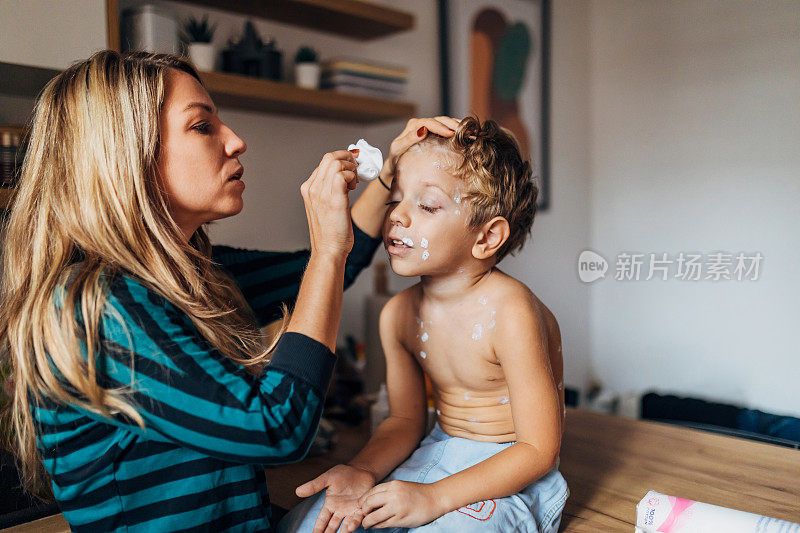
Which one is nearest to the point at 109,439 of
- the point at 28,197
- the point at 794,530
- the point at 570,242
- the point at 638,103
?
the point at 28,197

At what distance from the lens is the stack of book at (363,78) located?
188cm

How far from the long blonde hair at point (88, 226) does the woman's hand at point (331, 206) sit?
18cm

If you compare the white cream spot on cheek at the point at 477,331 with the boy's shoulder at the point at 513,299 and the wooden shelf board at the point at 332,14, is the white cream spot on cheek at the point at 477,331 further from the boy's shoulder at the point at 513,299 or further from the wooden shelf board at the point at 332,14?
the wooden shelf board at the point at 332,14

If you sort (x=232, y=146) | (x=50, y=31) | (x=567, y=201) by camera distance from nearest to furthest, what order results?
(x=232, y=146) < (x=50, y=31) < (x=567, y=201)

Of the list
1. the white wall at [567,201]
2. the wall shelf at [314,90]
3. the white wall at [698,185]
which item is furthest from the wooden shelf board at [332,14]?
the white wall at [698,185]

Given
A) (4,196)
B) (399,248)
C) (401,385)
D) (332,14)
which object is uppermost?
(332,14)

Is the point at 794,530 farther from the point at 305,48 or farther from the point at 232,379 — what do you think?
the point at 305,48

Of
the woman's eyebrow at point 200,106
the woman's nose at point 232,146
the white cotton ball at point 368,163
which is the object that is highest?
the woman's eyebrow at point 200,106

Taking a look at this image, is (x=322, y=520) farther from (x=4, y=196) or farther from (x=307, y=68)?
(x=307, y=68)

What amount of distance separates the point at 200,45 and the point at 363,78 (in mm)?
499

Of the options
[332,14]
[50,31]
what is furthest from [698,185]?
[50,31]

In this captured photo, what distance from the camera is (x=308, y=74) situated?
1.84 meters

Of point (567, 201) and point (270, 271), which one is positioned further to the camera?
point (567, 201)

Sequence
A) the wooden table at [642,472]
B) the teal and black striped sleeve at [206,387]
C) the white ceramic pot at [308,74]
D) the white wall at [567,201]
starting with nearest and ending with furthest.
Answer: the teal and black striped sleeve at [206,387] → the wooden table at [642,472] → the white ceramic pot at [308,74] → the white wall at [567,201]
